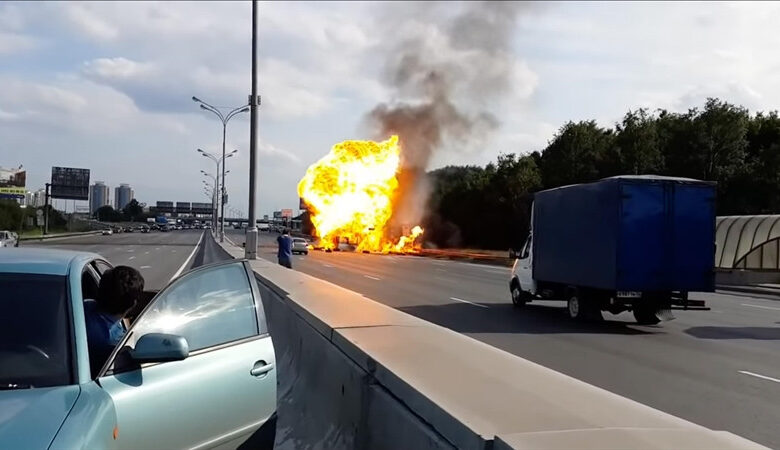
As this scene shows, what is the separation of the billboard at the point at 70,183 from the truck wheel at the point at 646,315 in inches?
4202

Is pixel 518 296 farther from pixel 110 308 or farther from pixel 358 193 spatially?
pixel 358 193

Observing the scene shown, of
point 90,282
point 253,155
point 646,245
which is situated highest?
point 253,155

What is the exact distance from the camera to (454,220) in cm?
8775

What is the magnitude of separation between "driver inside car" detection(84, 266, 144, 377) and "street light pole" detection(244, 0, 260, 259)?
17.8 m

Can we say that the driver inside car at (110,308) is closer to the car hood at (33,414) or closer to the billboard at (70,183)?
the car hood at (33,414)

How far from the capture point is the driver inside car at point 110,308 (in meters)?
4.42

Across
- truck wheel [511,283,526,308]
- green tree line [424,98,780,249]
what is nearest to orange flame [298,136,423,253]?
green tree line [424,98,780,249]

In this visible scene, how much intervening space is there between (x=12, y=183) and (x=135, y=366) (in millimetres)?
135324

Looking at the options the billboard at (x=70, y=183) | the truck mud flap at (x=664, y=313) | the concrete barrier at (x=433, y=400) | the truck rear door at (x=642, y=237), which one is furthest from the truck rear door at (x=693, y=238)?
the billboard at (x=70, y=183)

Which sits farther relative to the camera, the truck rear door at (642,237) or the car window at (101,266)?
the truck rear door at (642,237)

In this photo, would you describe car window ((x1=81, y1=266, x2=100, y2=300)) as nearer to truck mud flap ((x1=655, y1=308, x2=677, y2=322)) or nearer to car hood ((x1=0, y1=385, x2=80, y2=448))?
car hood ((x1=0, y1=385, x2=80, y2=448))

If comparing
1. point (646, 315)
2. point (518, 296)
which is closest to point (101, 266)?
point (646, 315)

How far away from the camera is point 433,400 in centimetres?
379

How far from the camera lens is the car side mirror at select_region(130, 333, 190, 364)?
3.95 meters
